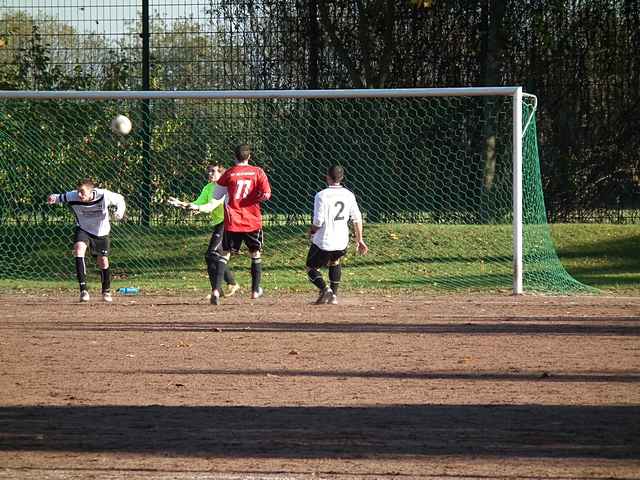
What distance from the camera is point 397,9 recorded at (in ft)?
66.7

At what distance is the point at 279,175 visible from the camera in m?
18.8

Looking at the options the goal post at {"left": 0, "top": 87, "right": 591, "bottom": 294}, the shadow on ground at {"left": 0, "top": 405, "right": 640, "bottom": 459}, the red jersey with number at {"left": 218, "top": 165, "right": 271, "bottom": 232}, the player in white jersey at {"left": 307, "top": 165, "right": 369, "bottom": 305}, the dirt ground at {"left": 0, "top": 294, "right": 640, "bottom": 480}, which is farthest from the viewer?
the goal post at {"left": 0, "top": 87, "right": 591, "bottom": 294}

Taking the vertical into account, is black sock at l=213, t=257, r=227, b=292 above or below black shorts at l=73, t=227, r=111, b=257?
below

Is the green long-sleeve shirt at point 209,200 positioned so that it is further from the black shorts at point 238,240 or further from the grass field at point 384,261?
the grass field at point 384,261

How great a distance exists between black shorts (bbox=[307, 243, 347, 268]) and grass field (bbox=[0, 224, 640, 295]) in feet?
7.68

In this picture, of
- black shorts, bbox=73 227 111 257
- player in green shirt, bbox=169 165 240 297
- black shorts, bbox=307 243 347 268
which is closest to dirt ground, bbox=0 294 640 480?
black shorts, bbox=307 243 347 268

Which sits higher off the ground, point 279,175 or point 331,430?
point 279,175

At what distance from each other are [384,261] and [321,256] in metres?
4.12

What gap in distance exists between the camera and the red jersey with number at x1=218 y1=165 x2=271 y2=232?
13883mm

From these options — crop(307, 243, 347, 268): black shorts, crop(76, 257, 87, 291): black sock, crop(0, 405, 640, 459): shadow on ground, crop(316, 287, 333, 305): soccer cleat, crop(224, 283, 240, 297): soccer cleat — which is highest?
crop(307, 243, 347, 268): black shorts

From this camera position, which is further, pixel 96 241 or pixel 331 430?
pixel 96 241

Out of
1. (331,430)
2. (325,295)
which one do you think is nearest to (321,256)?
(325,295)

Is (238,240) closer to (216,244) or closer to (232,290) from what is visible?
(216,244)

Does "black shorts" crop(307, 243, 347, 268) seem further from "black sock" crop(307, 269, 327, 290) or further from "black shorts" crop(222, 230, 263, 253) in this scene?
"black shorts" crop(222, 230, 263, 253)
